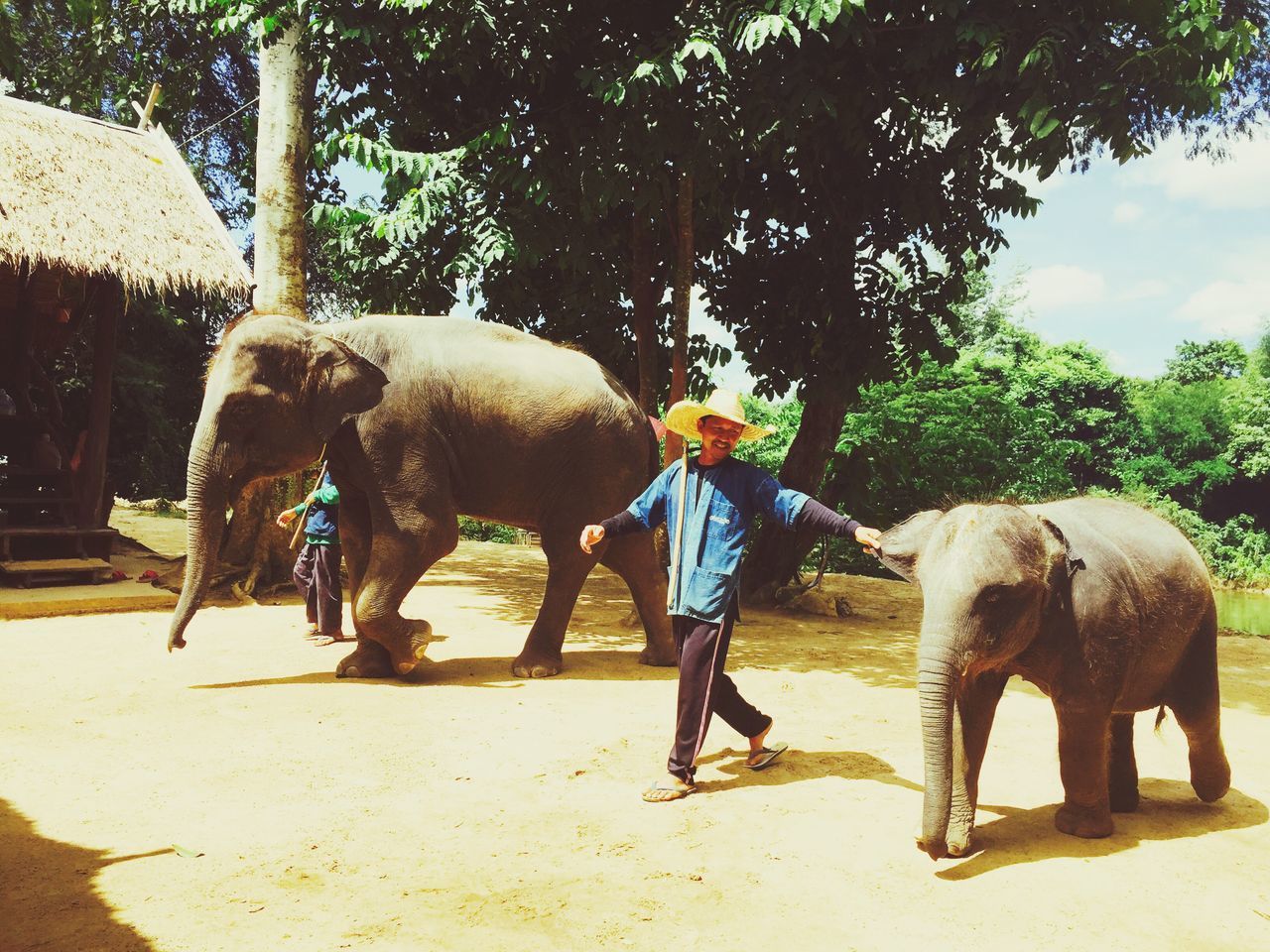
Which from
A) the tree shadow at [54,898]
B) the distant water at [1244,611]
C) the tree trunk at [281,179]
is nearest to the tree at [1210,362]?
the distant water at [1244,611]

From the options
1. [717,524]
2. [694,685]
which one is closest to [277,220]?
[717,524]

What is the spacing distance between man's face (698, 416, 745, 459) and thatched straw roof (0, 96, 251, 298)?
7207mm

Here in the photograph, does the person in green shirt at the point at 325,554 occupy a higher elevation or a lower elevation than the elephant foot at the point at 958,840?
higher

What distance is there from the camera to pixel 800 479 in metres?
10.9

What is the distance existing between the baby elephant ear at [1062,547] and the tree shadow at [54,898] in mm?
3300

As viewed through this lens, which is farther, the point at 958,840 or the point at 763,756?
the point at 763,756

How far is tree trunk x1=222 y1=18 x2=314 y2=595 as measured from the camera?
408 inches

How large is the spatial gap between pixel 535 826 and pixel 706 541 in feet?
4.67

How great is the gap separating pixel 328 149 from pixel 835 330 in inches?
204

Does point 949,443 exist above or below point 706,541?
above

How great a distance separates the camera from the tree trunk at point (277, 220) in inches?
408

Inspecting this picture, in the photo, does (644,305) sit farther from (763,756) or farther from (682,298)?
(763,756)

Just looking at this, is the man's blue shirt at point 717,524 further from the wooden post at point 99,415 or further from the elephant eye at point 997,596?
the wooden post at point 99,415

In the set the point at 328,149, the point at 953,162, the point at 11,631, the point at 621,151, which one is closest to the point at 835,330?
the point at 953,162
